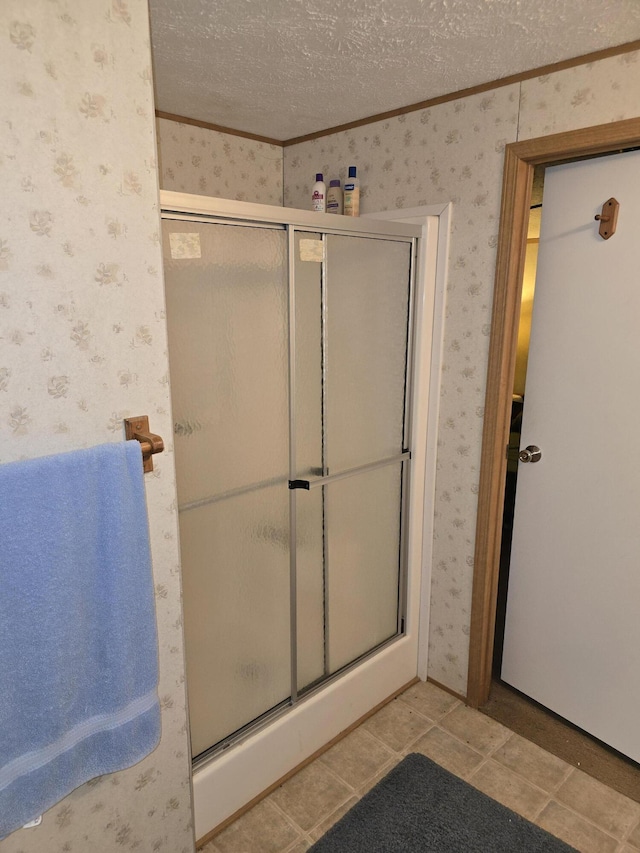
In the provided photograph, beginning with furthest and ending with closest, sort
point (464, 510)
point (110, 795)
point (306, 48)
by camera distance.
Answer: point (464, 510) → point (306, 48) → point (110, 795)

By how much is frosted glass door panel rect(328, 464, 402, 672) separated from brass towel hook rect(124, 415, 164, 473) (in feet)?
2.60

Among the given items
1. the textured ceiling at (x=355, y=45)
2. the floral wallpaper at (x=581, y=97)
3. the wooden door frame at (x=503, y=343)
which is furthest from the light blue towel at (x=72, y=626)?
the floral wallpaper at (x=581, y=97)

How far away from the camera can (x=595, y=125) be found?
1.51 meters

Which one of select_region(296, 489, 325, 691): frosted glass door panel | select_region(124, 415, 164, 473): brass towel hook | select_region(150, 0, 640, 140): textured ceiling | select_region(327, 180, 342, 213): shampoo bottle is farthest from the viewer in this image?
select_region(327, 180, 342, 213): shampoo bottle

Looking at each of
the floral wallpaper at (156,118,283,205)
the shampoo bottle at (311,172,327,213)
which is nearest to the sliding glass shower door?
the shampoo bottle at (311,172,327,213)

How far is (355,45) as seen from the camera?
141 centimetres

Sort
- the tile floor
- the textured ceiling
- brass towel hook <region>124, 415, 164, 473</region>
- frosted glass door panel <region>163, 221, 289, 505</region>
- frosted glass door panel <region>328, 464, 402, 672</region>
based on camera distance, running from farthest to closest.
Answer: frosted glass door panel <region>328, 464, 402, 672</region>
the tile floor
frosted glass door panel <region>163, 221, 289, 505</region>
the textured ceiling
brass towel hook <region>124, 415, 164, 473</region>

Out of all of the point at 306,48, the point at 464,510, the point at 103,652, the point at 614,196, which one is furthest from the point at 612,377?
the point at 103,652

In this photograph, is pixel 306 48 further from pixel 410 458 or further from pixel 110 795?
pixel 110 795

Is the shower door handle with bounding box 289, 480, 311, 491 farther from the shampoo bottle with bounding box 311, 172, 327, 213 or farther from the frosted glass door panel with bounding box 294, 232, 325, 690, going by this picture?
the shampoo bottle with bounding box 311, 172, 327, 213

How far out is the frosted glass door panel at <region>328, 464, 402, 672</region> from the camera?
6.28 ft

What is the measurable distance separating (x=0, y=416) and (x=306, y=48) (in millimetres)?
1202

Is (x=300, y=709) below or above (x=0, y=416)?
below

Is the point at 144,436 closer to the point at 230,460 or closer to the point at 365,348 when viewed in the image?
the point at 230,460
